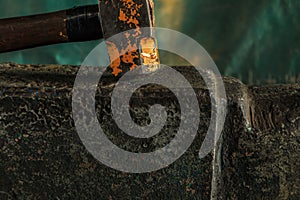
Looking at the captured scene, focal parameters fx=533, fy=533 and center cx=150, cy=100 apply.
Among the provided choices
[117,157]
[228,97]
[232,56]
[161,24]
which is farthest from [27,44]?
[232,56]

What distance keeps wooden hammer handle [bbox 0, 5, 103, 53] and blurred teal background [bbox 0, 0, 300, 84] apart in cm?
150

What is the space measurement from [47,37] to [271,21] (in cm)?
179

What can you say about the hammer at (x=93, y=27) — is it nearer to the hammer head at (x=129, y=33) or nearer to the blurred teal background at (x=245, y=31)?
the hammer head at (x=129, y=33)

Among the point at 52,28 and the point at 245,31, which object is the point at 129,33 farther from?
the point at 245,31

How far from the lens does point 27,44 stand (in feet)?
3.22

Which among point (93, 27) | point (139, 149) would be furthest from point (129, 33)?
point (139, 149)

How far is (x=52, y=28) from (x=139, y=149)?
0.89 ft

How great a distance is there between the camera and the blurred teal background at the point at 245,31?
2.54 m

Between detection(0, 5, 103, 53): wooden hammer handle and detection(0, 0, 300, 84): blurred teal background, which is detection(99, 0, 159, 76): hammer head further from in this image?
detection(0, 0, 300, 84): blurred teal background

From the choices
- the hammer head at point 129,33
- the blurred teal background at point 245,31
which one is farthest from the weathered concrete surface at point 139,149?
the blurred teal background at point 245,31

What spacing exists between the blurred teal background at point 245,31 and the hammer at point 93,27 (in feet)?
4.92

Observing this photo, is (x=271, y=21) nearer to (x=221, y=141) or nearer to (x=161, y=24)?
(x=161, y=24)

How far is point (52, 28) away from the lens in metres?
0.96

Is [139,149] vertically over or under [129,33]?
under
